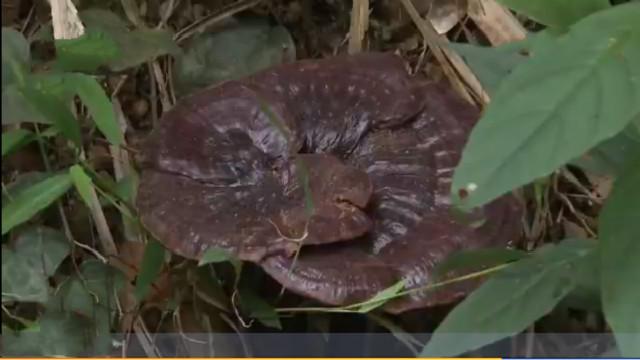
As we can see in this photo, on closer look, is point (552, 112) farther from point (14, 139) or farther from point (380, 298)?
point (14, 139)

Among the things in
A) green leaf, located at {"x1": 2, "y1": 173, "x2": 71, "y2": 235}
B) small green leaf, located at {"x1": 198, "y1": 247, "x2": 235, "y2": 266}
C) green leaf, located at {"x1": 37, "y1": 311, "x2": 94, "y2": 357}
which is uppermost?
green leaf, located at {"x1": 2, "y1": 173, "x2": 71, "y2": 235}

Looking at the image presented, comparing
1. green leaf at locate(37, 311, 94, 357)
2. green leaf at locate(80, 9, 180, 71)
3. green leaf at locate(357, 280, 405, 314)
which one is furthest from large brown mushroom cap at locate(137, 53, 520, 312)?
green leaf at locate(37, 311, 94, 357)

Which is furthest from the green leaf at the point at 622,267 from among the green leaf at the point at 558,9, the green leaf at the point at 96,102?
the green leaf at the point at 96,102

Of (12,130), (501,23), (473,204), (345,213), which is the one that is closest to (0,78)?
(12,130)

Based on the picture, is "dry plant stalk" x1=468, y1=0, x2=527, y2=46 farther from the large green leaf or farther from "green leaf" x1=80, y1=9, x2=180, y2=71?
the large green leaf

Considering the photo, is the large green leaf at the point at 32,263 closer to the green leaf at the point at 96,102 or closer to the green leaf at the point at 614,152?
the green leaf at the point at 96,102

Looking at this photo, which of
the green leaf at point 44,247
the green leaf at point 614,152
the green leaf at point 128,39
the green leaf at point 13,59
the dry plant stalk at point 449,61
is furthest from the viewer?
the dry plant stalk at point 449,61
